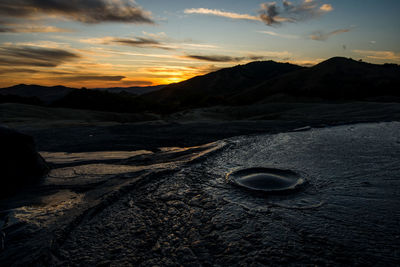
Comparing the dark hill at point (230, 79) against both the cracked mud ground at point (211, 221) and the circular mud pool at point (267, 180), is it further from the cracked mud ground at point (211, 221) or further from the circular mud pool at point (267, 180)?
the cracked mud ground at point (211, 221)

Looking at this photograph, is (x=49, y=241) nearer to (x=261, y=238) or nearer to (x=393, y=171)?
(x=261, y=238)

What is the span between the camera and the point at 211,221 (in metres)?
2.01

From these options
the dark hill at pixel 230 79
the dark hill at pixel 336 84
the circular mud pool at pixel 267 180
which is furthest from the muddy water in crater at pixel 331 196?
the dark hill at pixel 230 79

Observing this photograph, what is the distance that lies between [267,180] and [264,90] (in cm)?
3702

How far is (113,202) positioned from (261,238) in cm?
141

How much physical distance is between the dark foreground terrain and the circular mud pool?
12 cm

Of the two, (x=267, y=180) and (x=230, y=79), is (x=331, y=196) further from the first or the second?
(x=230, y=79)

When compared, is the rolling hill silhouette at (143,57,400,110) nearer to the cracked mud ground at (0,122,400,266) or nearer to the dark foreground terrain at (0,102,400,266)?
the dark foreground terrain at (0,102,400,266)

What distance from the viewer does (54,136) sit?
6.35 metres

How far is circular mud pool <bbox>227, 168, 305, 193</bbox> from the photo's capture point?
266 centimetres

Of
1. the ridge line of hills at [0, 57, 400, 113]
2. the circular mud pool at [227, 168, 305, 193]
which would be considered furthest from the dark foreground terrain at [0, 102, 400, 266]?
the ridge line of hills at [0, 57, 400, 113]

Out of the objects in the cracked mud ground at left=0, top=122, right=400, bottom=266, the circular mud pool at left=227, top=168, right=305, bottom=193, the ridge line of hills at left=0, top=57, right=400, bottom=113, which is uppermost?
the ridge line of hills at left=0, top=57, right=400, bottom=113

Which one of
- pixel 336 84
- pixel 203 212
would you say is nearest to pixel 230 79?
pixel 336 84

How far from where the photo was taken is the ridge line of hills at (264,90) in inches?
768
